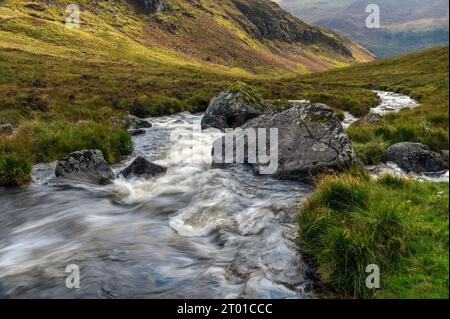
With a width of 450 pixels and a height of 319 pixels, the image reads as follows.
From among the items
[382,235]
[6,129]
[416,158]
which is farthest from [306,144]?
[6,129]

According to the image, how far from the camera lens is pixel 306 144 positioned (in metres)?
14.2

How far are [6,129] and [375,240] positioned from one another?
18537 millimetres

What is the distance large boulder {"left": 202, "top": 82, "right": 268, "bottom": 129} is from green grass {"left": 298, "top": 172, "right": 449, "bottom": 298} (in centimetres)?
1531

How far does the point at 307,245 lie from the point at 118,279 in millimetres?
3623

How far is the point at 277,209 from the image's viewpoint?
442 inches

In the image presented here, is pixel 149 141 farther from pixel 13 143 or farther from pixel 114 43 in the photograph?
pixel 114 43

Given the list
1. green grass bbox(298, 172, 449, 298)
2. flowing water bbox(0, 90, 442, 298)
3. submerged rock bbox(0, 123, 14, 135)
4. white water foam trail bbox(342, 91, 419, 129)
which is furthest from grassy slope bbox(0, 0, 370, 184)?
white water foam trail bbox(342, 91, 419, 129)

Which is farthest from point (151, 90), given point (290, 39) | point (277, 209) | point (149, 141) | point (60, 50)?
point (290, 39)

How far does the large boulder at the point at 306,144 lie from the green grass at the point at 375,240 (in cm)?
372

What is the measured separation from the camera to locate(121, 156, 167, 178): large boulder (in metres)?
15.5

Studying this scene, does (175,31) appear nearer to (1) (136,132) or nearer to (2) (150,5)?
(2) (150,5)

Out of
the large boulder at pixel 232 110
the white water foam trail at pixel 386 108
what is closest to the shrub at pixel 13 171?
the large boulder at pixel 232 110

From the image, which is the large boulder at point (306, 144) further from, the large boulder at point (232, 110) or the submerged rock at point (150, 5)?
the submerged rock at point (150, 5)

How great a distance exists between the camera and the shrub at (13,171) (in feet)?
46.8
